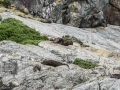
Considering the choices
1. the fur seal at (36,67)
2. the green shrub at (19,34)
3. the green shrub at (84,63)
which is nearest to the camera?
the fur seal at (36,67)

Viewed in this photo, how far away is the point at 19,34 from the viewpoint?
24812 millimetres

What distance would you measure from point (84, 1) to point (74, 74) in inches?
1249

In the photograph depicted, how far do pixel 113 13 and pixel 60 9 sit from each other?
1456 centimetres

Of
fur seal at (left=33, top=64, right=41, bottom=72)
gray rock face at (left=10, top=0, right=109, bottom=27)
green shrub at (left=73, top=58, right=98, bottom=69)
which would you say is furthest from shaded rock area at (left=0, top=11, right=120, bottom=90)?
gray rock face at (left=10, top=0, right=109, bottom=27)

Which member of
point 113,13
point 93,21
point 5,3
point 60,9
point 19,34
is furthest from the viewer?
point 113,13

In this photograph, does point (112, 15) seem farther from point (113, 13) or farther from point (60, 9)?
point (60, 9)

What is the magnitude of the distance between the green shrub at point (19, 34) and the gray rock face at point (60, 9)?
1561 cm

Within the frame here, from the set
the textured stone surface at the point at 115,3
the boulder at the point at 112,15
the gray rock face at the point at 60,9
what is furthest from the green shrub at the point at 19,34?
the textured stone surface at the point at 115,3

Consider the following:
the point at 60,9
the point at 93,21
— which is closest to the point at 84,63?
the point at 60,9

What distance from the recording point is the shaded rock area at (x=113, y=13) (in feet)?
182

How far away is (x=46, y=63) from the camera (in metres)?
18.9

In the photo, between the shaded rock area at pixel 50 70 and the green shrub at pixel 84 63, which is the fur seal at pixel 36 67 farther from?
the green shrub at pixel 84 63

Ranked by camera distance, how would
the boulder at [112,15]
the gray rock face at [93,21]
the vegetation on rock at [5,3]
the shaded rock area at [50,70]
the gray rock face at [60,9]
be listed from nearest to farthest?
1. the shaded rock area at [50,70]
2. the vegetation on rock at [5,3]
3. the gray rock face at [60,9]
4. the gray rock face at [93,21]
5. the boulder at [112,15]

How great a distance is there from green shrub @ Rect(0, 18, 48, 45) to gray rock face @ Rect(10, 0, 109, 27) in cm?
1561
